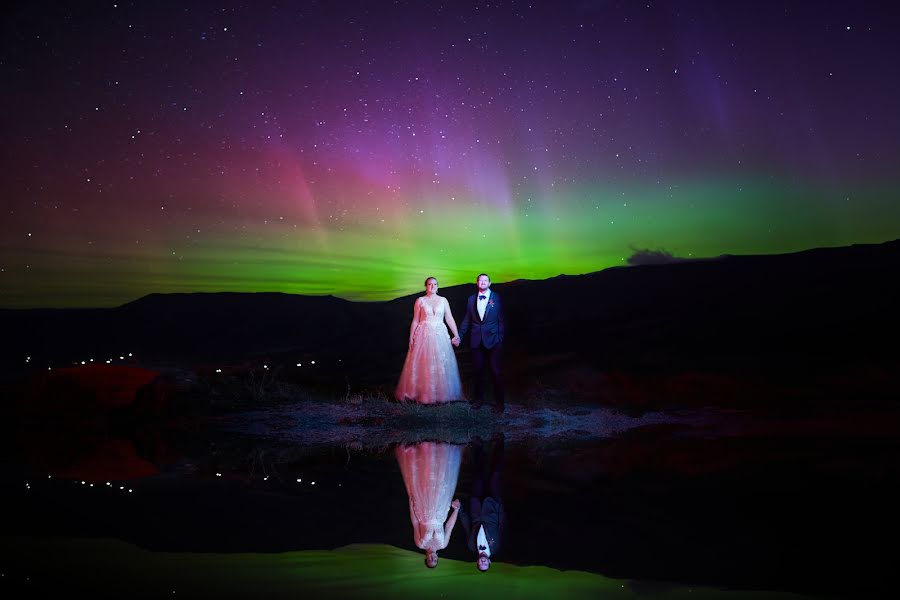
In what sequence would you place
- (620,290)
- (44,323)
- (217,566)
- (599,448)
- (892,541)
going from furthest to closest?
1. (44,323)
2. (620,290)
3. (599,448)
4. (892,541)
5. (217,566)

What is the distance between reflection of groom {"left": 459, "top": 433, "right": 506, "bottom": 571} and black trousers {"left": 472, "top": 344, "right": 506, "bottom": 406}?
5762 mm

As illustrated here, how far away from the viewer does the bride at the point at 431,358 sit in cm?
1670

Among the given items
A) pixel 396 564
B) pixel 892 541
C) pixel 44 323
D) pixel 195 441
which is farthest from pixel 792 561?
pixel 44 323

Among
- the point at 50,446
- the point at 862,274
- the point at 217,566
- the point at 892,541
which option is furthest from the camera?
the point at 862,274

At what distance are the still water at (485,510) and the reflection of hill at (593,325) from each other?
439 inches

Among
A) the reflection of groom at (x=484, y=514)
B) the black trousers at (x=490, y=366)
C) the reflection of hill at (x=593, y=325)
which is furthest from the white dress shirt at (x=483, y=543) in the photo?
the reflection of hill at (x=593, y=325)

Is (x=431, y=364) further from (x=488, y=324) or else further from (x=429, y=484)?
(x=429, y=484)

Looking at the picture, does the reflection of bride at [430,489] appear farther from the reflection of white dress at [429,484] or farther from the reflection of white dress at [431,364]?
the reflection of white dress at [431,364]

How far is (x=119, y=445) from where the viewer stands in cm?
1315

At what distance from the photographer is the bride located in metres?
16.7

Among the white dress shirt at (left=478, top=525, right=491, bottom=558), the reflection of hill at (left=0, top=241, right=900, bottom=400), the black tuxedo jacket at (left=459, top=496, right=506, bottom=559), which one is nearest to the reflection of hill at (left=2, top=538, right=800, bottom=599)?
the white dress shirt at (left=478, top=525, right=491, bottom=558)

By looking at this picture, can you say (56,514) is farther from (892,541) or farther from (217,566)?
(892,541)

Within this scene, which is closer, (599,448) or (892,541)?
(892,541)

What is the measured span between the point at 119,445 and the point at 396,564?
29.9 ft
